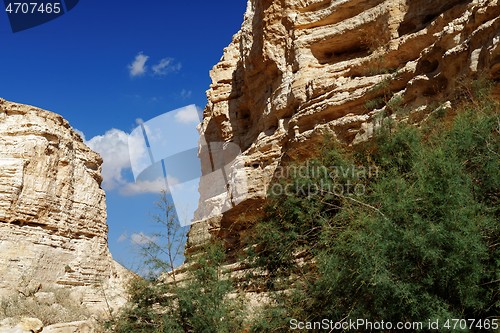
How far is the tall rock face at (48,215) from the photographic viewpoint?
17.1 metres

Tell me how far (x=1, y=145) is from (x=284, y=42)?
10656 millimetres

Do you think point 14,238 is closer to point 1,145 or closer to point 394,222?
point 1,145

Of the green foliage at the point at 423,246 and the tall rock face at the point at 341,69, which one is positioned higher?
the tall rock face at the point at 341,69

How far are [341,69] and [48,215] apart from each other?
37.0ft

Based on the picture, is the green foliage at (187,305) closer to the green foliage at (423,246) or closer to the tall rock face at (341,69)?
the green foliage at (423,246)

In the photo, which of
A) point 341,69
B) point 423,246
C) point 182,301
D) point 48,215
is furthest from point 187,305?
point 48,215

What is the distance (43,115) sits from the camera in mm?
19734

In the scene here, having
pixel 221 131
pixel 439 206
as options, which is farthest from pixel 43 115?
pixel 439 206

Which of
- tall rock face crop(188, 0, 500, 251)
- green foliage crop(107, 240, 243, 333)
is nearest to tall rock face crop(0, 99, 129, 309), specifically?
tall rock face crop(188, 0, 500, 251)

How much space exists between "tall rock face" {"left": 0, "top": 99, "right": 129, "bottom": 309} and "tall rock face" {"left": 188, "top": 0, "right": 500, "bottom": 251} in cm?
394

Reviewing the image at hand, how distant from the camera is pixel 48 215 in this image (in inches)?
723

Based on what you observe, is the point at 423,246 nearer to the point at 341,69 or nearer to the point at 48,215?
the point at 341,69

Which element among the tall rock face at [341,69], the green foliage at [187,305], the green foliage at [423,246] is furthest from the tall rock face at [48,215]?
the green foliage at [423,246]

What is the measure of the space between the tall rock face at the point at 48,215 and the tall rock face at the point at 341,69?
394 cm
